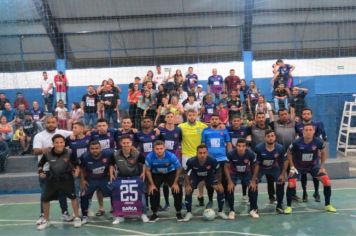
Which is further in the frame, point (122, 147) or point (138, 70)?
point (138, 70)

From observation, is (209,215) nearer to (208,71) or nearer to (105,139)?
(105,139)

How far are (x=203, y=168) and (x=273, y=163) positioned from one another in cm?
130

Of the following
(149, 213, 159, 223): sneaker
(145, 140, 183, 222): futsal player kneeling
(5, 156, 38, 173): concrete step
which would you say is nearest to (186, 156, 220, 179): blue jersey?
(145, 140, 183, 222): futsal player kneeling

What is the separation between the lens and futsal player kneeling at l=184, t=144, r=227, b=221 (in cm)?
704

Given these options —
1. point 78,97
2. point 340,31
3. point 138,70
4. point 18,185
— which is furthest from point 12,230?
point 340,31

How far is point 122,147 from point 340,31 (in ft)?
46.6

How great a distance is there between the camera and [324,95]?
489 inches

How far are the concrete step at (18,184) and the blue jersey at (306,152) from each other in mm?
6480

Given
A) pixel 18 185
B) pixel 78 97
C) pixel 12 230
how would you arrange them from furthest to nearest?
pixel 78 97 → pixel 18 185 → pixel 12 230

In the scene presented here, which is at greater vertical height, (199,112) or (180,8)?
(180,8)

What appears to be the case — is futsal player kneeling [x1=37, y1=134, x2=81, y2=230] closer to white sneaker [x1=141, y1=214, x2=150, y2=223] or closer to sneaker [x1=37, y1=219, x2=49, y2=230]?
sneaker [x1=37, y1=219, x2=49, y2=230]

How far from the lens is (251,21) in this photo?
57.2ft

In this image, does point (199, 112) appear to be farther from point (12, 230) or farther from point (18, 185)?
point (12, 230)

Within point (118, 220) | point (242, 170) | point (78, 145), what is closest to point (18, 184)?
point (78, 145)
